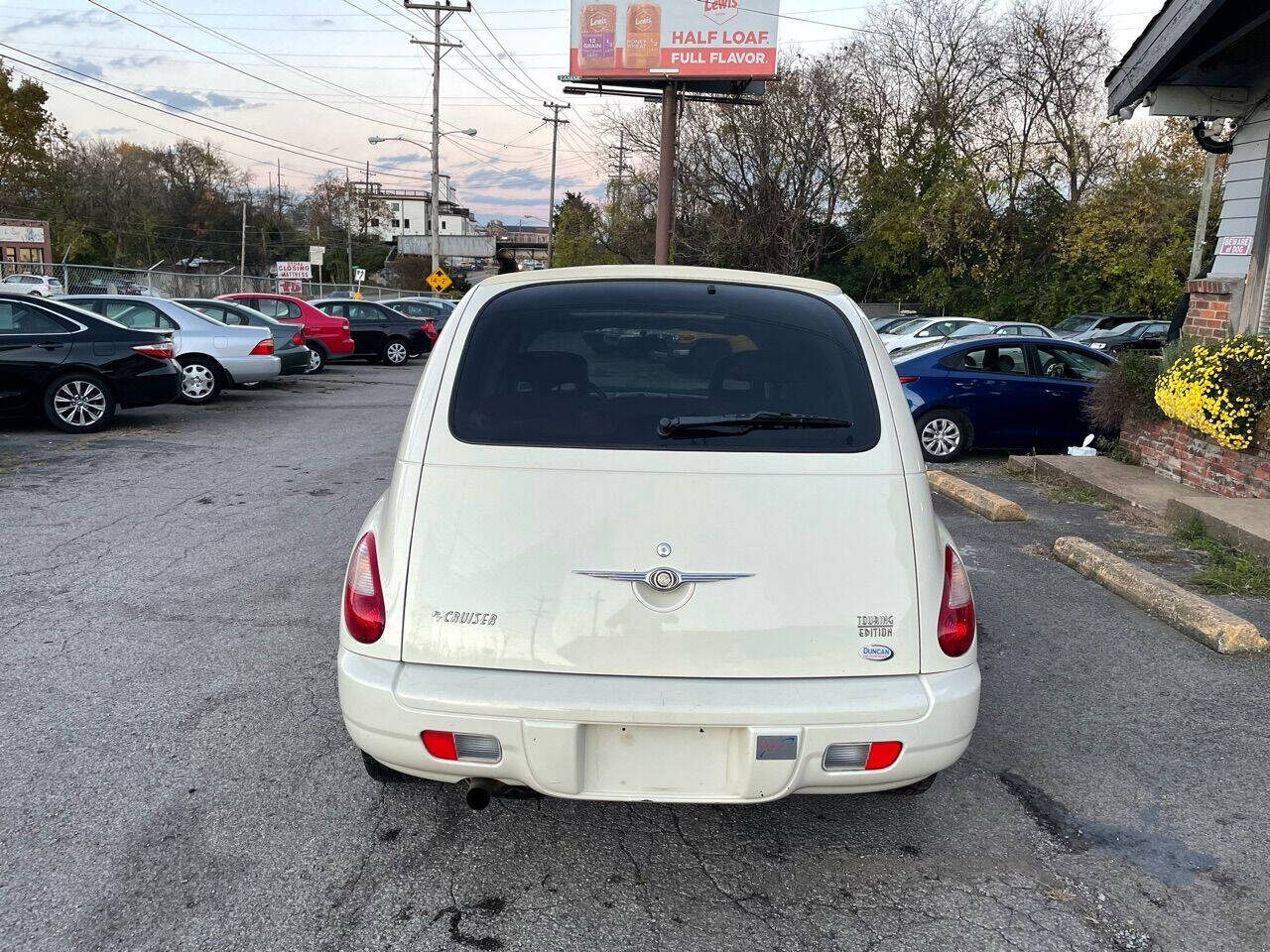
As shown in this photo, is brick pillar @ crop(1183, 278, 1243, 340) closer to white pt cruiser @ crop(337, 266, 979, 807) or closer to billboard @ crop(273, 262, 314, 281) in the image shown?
white pt cruiser @ crop(337, 266, 979, 807)

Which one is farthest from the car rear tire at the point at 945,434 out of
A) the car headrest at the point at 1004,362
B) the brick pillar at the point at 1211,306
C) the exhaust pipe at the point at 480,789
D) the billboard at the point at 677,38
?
the billboard at the point at 677,38

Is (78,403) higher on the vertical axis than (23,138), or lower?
lower

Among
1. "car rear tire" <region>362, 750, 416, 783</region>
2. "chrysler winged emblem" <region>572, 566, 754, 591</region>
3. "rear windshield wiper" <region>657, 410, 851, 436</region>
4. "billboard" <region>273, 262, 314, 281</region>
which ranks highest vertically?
"billboard" <region>273, 262, 314, 281</region>

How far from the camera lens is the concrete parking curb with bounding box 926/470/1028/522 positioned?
299 inches

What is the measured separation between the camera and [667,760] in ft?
8.52

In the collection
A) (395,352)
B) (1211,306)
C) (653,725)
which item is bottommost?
(395,352)

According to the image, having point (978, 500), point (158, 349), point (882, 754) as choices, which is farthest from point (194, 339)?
point (882, 754)

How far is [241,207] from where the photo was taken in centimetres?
8181

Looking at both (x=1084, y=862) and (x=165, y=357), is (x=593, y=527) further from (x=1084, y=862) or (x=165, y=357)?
(x=165, y=357)

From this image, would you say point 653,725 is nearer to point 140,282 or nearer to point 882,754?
point 882,754

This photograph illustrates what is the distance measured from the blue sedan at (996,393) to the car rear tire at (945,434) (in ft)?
0.03

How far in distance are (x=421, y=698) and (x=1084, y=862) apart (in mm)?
2076

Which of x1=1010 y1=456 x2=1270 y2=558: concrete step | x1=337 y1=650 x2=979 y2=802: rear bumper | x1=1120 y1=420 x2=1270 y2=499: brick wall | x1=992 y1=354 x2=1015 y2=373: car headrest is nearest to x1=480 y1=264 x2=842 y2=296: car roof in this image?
x1=337 y1=650 x2=979 y2=802: rear bumper

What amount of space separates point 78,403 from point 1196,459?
438 inches
